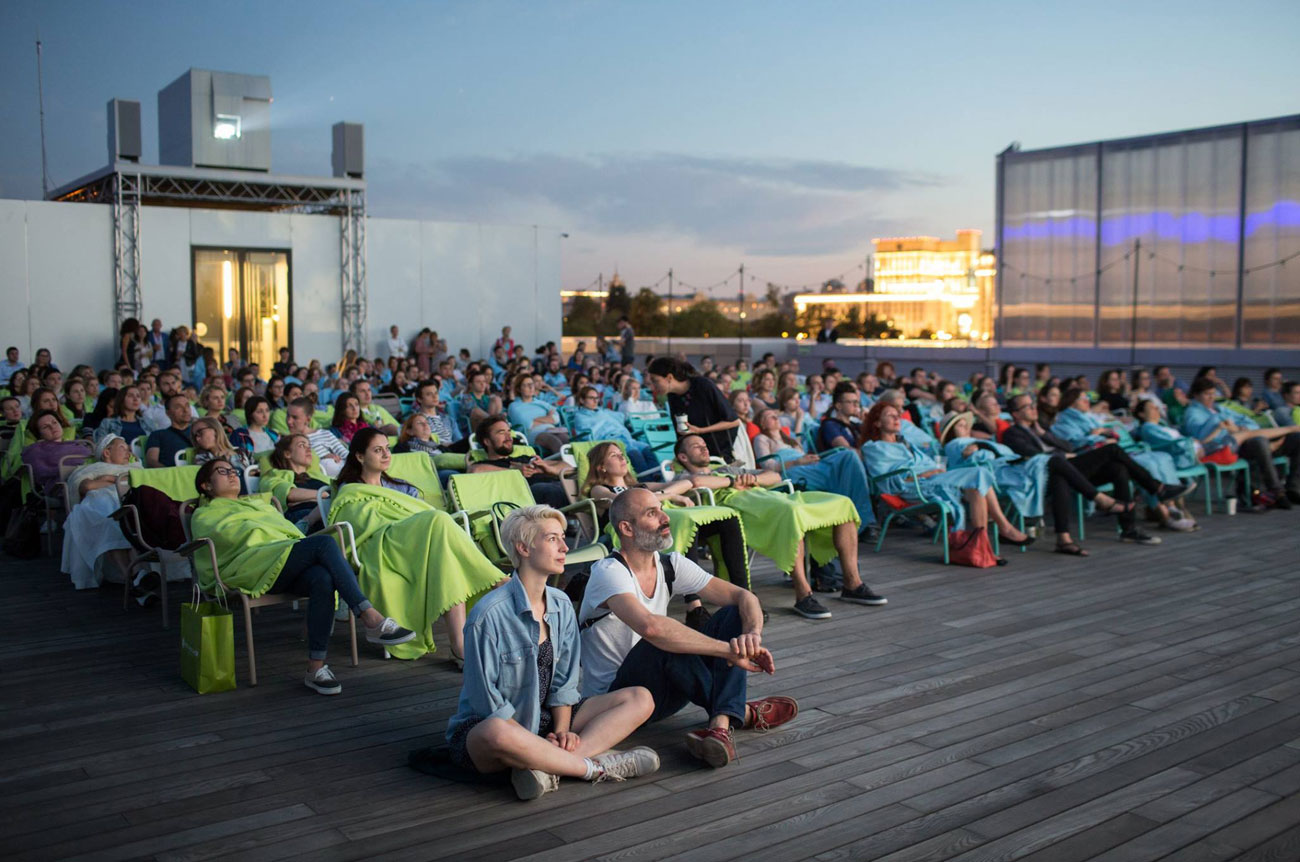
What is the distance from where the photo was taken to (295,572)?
15.1 ft

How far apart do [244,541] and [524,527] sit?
1.94 m

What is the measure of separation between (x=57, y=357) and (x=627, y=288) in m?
24.5

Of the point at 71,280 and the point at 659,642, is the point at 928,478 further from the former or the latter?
the point at 71,280

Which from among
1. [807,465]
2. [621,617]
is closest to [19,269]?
[807,465]

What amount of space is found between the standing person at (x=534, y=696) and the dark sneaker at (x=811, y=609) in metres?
2.28

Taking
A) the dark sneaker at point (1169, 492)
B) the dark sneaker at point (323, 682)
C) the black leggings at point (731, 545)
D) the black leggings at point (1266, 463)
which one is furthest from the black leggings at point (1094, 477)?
the dark sneaker at point (323, 682)

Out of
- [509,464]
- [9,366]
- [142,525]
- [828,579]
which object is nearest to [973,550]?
[828,579]

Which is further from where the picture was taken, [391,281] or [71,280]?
[391,281]

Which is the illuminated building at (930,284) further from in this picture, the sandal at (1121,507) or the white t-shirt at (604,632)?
the white t-shirt at (604,632)

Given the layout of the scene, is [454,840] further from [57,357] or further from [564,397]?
[57,357]

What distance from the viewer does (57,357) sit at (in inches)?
634

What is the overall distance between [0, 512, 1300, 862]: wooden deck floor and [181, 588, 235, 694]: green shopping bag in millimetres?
74

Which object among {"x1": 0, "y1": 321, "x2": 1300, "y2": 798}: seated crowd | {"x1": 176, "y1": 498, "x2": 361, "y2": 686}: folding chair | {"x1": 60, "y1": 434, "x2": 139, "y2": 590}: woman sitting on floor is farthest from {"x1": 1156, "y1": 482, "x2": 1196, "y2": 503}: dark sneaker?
{"x1": 60, "y1": 434, "x2": 139, "y2": 590}: woman sitting on floor

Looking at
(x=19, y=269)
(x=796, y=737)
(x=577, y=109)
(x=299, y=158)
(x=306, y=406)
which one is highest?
(x=577, y=109)
